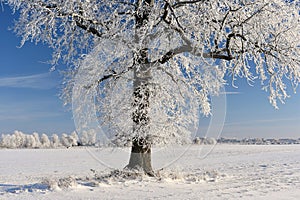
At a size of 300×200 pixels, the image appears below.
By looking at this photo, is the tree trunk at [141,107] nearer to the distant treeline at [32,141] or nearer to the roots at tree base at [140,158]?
the roots at tree base at [140,158]

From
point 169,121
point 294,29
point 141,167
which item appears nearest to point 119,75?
point 169,121

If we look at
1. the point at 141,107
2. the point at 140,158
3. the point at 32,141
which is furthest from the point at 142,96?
the point at 32,141

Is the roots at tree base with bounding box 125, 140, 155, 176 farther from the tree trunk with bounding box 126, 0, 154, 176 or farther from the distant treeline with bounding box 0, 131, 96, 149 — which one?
the distant treeline with bounding box 0, 131, 96, 149

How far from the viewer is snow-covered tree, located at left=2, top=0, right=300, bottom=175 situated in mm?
10258

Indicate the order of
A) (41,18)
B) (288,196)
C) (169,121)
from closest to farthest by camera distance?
(288,196) < (41,18) < (169,121)

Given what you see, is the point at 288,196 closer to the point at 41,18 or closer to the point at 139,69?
the point at 139,69

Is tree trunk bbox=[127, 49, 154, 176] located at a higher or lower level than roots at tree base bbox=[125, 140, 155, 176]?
higher

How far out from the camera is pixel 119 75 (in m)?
10.5

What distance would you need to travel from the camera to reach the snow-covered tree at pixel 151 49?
1026 centimetres

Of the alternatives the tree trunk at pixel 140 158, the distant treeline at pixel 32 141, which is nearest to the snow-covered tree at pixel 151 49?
the tree trunk at pixel 140 158

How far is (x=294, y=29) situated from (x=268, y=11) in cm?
132

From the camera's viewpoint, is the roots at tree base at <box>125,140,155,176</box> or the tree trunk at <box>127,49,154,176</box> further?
the roots at tree base at <box>125,140,155,176</box>

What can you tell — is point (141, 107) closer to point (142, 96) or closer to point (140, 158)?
point (142, 96)

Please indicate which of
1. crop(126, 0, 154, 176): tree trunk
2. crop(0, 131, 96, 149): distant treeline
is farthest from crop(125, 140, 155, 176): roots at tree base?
crop(0, 131, 96, 149): distant treeline
